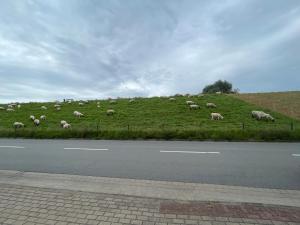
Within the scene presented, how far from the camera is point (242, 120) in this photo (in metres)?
19.4

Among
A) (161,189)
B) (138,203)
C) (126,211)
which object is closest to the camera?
(126,211)

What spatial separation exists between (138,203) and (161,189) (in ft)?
3.18

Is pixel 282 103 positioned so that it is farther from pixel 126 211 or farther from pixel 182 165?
pixel 126 211

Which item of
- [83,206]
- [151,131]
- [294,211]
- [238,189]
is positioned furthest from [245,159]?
[151,131]

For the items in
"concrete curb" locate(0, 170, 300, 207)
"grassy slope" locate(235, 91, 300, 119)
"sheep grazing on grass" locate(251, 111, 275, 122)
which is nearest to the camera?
"concrete curb" locate(0, 170, 300, 207)

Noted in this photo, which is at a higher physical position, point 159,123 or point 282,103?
point 282,103

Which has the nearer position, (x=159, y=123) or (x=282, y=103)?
(x=159, y=123)

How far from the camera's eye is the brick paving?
3920 millimetres

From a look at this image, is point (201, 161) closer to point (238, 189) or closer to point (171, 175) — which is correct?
point (171, 175)

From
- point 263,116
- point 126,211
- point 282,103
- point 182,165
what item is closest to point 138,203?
point 126,211

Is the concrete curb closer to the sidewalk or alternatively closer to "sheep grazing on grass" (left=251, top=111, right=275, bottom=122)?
the sidewalk

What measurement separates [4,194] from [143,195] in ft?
11.1

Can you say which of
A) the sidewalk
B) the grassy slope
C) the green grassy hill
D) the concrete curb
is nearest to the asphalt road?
the concrete curb

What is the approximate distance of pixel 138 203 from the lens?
15.2 ft
